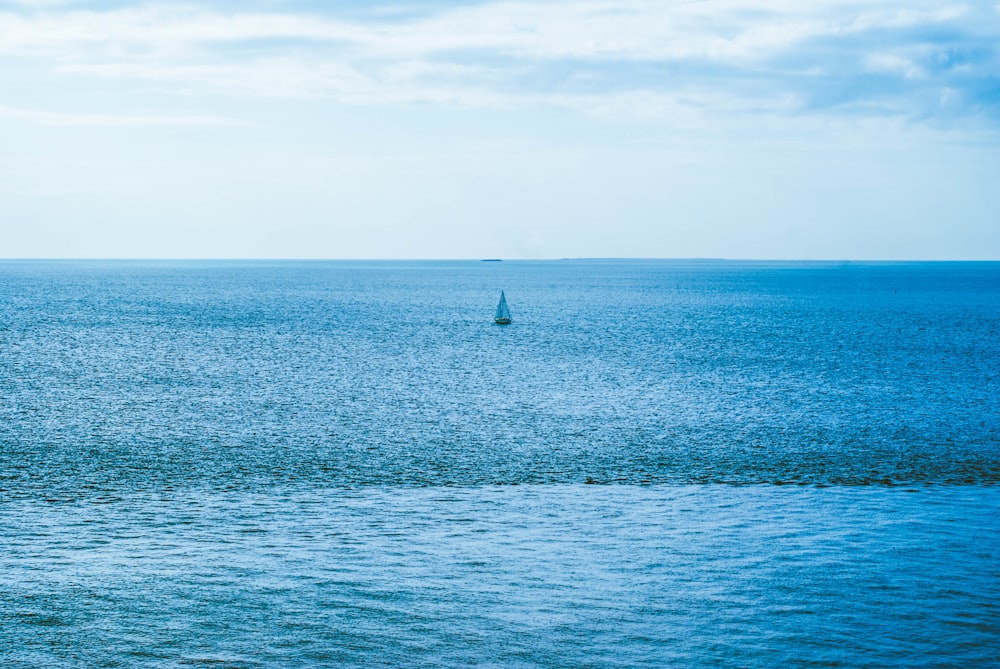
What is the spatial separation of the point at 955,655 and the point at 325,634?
12210mm

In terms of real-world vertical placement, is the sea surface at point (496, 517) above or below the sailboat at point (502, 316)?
below

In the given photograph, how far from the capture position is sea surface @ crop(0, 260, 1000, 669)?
20.9 m

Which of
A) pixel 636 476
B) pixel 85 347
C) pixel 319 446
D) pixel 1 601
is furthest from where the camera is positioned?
pixel 85 347

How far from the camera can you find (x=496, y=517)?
29922 millimetres

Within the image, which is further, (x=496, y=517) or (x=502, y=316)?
(x=502, y=316)

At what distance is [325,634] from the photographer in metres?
20.9

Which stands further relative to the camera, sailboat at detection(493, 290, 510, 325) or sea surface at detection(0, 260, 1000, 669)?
sailboat at detection(493, 290, 510, 325)

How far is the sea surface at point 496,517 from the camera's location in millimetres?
20875

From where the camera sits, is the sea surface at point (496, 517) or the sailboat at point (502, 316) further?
the sailboat at point (502, 316)

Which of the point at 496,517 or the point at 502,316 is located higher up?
the point at 502,316

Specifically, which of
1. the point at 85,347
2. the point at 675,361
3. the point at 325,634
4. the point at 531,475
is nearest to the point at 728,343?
the point at 675,361

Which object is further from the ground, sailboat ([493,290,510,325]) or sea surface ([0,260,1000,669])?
sailboat ([493,290,510,325])

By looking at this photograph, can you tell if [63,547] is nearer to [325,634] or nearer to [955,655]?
[325,634]

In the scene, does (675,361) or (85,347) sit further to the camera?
(85,347)
